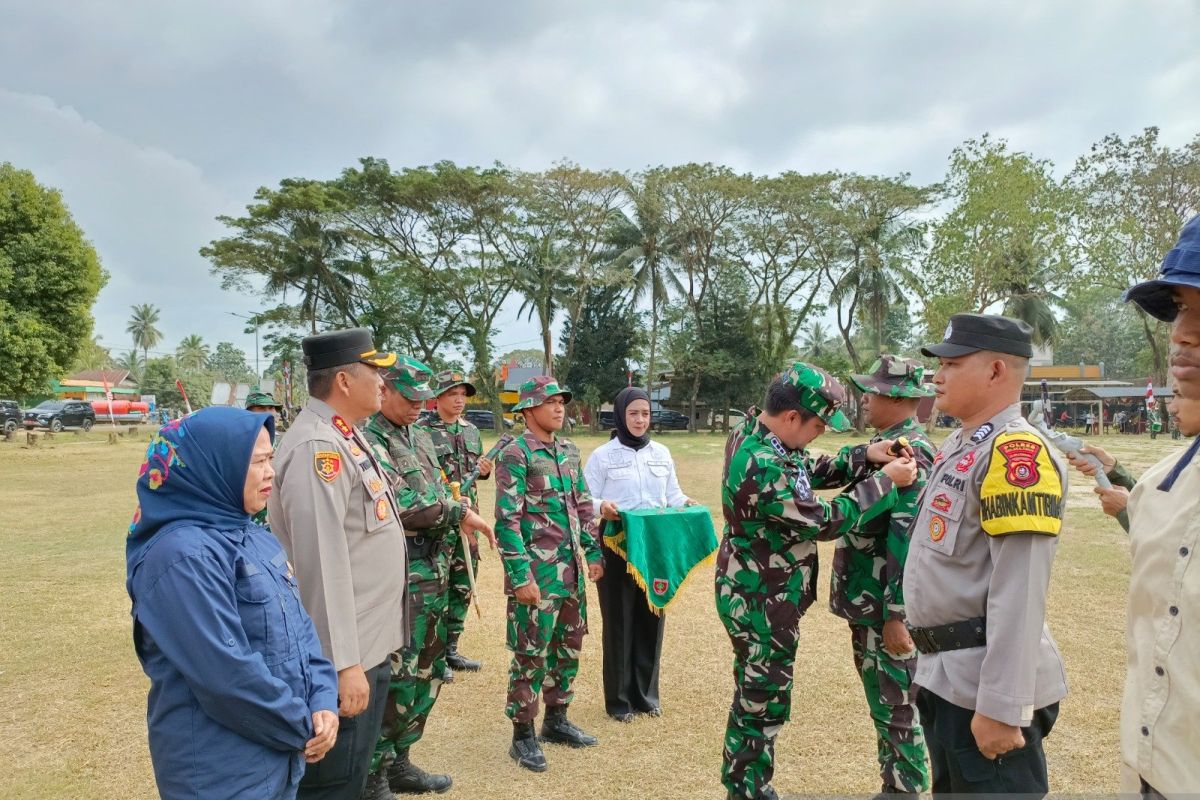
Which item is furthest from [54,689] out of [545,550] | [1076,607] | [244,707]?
[1076,607]

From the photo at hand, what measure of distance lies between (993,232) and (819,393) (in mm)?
27859

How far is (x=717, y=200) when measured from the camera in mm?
33562

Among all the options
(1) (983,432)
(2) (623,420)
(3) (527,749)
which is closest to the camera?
(1) (983,432)

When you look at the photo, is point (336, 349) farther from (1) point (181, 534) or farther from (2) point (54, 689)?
(2) point (54, 689)

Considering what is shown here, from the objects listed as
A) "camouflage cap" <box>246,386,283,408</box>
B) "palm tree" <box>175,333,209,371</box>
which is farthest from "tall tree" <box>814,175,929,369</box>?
"palm tree" <box>175,333,209,371</box>

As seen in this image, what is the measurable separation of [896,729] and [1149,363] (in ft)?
188

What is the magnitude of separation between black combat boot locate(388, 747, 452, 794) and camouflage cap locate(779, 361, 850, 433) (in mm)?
2606

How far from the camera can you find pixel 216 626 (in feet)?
5.59

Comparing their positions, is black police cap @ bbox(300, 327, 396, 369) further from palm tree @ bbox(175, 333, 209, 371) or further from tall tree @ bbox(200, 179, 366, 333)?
palm tree @ bbox(175, 333, 209, 371)

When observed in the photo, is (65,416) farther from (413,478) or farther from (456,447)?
(413,478)

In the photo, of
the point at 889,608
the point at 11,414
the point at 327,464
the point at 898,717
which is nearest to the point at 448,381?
the point at 327,464

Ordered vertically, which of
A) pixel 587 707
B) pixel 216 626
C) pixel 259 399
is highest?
pixel 259 399

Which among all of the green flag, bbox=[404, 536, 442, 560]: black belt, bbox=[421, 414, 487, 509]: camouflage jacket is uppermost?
bbox=[421, 414, 487, 509]: camouflage jacket

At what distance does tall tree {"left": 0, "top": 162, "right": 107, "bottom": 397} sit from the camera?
1992 centimetres
